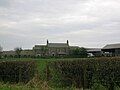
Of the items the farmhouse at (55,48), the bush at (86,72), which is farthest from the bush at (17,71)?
the farmhouse at (55,48)

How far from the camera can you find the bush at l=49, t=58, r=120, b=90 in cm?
1722

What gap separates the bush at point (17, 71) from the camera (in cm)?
2081

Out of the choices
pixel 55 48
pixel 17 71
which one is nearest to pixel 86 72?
pixel 17 71

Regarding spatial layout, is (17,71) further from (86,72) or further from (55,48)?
(55,48)

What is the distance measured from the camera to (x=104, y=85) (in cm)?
1709

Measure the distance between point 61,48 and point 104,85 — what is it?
140170mm

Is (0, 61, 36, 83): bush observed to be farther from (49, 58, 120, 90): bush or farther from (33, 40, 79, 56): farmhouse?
(33, 40, 79, 56): farmhouse

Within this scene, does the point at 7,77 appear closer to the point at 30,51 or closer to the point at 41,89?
the point at 41,89

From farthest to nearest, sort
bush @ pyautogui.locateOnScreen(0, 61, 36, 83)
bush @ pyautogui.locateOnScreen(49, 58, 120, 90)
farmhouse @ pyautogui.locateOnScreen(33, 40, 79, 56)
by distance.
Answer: farmhouse @ pyautogui.locateOnScreen(33, 40, 79, 56) < bush @ pyautogui.locateOnScreen(0, 61, 36, 83) < bush @ pyautogui.locateOnScreen(49, 58, 120, 90)

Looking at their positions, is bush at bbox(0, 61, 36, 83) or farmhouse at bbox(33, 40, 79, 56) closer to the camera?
bush at bbox(0, 61, 36, 83)

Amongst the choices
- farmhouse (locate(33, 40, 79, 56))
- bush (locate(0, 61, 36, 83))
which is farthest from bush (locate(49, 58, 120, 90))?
farmhouse (locate(33, 40, 79, 56))

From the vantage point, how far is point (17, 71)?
21172mm

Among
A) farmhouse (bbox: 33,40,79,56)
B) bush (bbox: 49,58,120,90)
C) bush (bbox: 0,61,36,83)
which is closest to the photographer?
bush (bbox: 49,58,120,90)

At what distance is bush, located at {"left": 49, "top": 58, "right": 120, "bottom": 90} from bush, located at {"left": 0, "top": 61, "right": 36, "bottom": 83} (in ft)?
5.94
